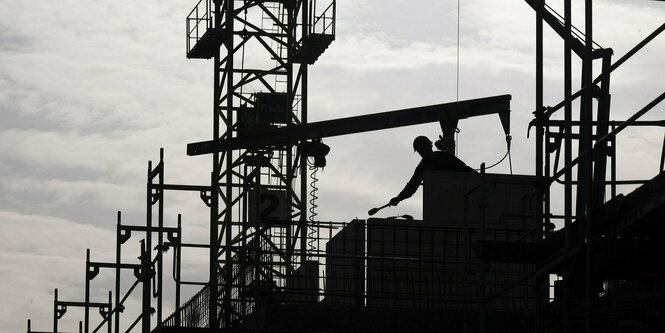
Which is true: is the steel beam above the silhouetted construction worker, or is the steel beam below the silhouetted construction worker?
above

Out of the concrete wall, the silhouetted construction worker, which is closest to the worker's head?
the silhouetted construction worker

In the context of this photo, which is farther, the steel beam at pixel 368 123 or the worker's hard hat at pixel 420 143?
the steel beam at pixel 368 123

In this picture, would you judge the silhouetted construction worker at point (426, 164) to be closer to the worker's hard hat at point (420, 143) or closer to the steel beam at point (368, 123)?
the worker's hard hat at point (420, 143)

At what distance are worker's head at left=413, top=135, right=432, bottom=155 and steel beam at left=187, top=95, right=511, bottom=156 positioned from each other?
4.75m

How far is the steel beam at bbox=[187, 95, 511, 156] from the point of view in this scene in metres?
28.5

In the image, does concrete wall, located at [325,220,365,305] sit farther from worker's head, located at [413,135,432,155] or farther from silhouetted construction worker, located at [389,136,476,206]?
worker's head, located at [413,135,432,155]

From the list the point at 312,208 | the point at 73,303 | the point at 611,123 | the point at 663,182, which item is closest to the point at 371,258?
the point at 611,123

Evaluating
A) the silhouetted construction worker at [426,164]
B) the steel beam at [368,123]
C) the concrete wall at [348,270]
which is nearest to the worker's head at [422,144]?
the silhouetted construction worker at [426,164]

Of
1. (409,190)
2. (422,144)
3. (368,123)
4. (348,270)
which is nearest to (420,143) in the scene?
(422,144)

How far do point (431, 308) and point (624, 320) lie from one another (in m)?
4.90

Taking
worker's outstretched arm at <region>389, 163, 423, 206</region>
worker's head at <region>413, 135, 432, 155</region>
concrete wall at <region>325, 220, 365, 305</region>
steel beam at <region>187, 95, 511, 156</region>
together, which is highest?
steel beam at <region>187, 95, 511, 156</region>

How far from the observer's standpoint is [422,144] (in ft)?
77.4

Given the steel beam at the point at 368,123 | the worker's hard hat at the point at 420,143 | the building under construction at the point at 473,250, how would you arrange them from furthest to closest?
the steel beam at the point at 368,123 < the worker's hard hat at the point at 420,143 < the building under construction at the point at 473,250

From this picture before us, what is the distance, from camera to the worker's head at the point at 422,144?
2352 centimetres
